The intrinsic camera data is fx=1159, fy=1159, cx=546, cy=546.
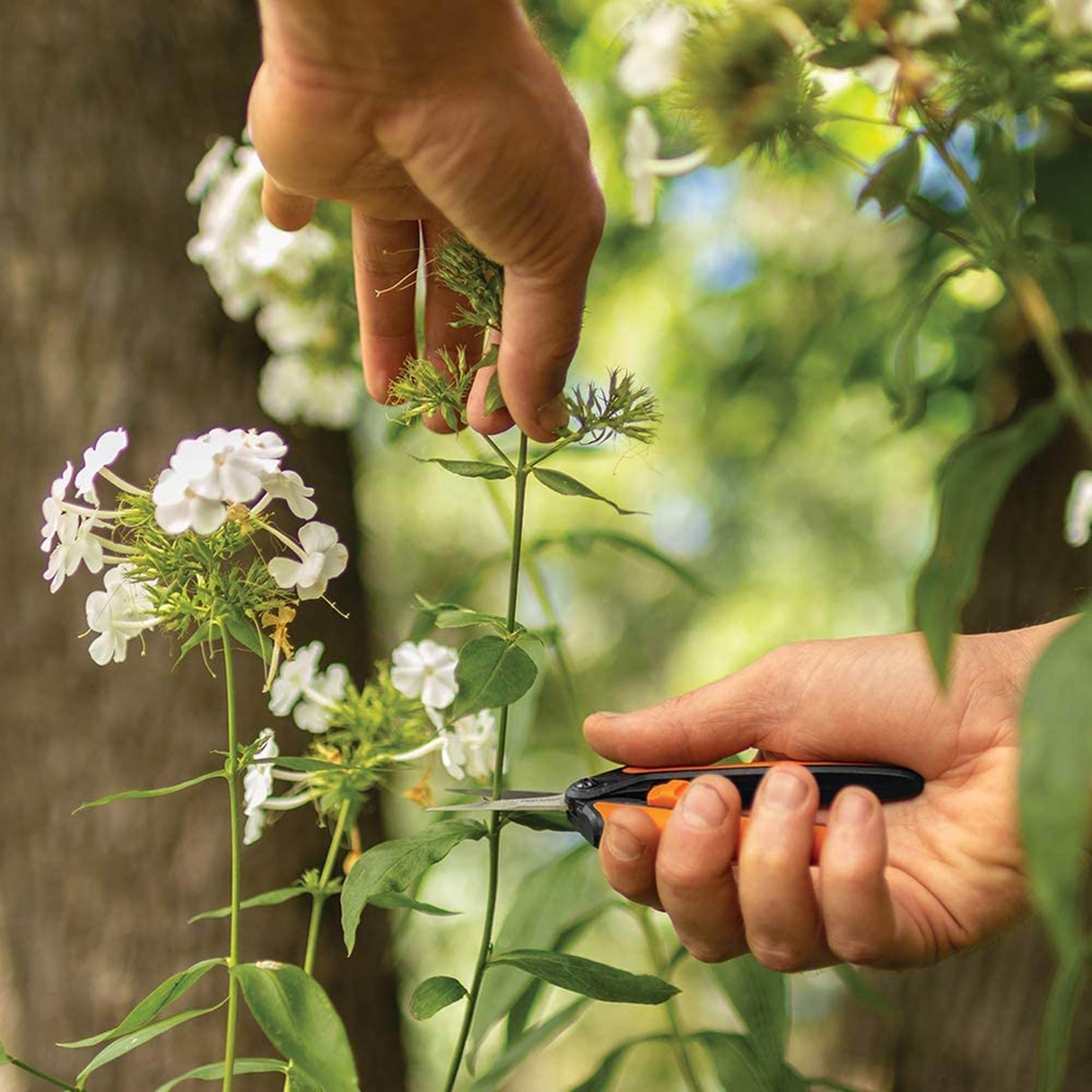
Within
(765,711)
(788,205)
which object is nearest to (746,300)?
(788,205)

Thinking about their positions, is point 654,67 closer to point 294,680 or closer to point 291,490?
point 291,490

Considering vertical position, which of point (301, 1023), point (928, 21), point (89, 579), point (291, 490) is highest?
point (928, 21)

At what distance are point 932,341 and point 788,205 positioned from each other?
1.04ft

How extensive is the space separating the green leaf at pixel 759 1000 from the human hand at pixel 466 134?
1.64 feet

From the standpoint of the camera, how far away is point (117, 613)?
0.67m

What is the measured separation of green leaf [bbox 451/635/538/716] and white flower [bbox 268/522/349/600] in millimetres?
87

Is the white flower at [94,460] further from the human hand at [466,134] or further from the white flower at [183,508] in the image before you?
the human hand at [466,134]

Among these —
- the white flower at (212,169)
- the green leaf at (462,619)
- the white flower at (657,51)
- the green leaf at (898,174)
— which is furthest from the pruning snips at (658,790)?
the white flower at (212,169)

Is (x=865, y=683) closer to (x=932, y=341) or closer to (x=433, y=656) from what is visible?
(x=433, y=656)

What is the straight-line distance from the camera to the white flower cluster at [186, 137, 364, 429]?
1.10 metres

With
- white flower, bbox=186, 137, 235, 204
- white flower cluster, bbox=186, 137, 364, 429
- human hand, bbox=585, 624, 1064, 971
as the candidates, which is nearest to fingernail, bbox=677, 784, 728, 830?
human hand, bbox=585, 624, 1064, 971

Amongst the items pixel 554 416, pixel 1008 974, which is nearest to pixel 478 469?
pixel 554 416

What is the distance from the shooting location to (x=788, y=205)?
170 centimetres

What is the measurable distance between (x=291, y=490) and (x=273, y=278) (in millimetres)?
566
